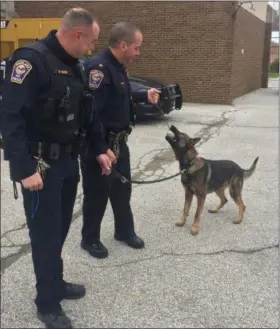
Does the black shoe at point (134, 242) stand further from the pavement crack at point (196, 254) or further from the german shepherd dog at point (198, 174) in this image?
the german shepherd dog at point (198, 174)

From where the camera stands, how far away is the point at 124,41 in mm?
3336

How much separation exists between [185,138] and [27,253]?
6.00 feet

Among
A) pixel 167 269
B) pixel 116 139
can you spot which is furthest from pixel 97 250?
pixel 116 139

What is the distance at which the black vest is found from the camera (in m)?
2.46

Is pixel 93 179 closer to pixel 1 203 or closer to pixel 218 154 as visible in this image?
pixel 1 203

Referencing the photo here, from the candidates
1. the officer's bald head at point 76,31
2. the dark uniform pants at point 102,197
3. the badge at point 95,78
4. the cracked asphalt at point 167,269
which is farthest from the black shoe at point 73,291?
the officer's bald head at point 76,31

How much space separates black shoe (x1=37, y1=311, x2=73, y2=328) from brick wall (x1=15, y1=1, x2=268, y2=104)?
42.8 ft

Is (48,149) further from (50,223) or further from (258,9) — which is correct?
(258,9)

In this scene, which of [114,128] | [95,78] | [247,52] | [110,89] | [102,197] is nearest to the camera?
[95,78]

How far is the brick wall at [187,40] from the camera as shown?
47.0ft

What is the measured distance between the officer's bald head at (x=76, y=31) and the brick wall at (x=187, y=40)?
12495mm

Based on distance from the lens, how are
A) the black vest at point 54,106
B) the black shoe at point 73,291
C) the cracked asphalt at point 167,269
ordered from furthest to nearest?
A: the black shoe at point 73,291
the cracked asphalt at point 167,269
the black vest at point 54,106

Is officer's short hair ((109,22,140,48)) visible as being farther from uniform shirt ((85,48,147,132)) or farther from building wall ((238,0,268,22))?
building wall ((238,0,268,22))

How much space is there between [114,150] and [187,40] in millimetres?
12085
